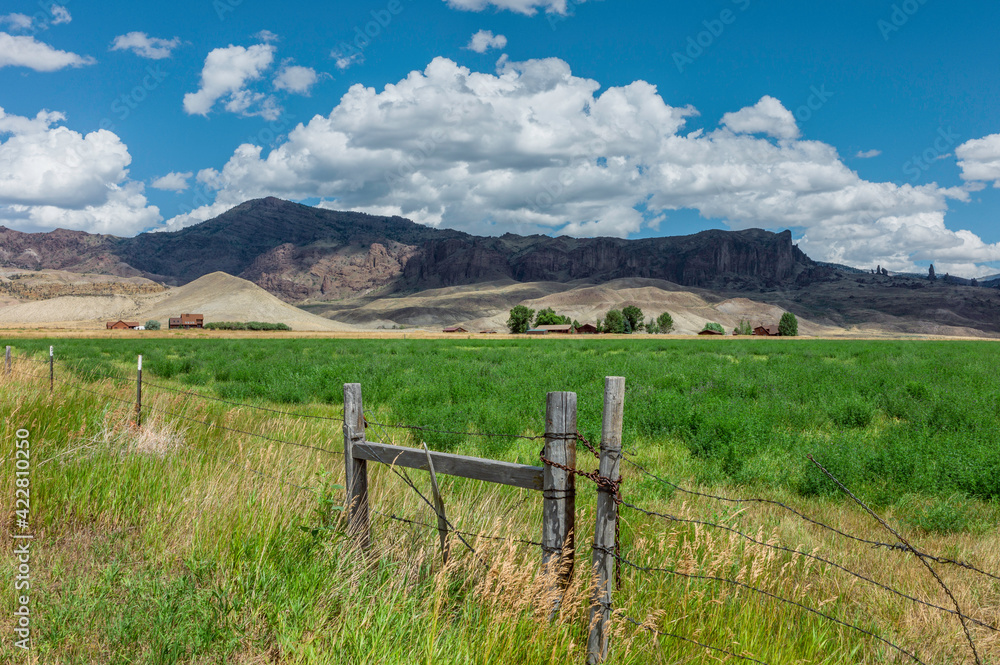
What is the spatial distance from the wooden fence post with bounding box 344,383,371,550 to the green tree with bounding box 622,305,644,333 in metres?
144

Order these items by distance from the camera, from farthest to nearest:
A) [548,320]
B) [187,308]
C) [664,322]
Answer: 1. [187,308]
2. [664,322]
3. [548,320]

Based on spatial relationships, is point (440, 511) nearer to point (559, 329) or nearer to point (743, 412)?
point (743, 412)

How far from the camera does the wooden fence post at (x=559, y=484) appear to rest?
3502 millimetres

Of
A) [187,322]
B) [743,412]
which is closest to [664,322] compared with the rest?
[187,322]

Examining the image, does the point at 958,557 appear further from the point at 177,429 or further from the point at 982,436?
the point at 177,429

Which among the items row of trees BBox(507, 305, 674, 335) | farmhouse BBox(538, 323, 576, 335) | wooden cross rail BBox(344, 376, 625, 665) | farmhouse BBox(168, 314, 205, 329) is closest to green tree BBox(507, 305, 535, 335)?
row of trees BBox(507, 305, 674, 335)

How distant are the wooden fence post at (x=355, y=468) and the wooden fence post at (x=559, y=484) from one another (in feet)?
5.43

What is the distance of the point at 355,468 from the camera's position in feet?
15.2

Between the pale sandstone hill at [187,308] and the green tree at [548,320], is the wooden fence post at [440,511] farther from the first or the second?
the pale sandstone hill at [187,308]

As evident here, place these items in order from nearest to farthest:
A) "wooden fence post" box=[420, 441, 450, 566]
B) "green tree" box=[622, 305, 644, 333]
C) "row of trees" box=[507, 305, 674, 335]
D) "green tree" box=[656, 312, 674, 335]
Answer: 1. "wooden fence post" box=[420, 441, 450, 566]
2. "row of trees" box=[507, 305, 674, 335]
3. "green tree" box=[622, 305, 644, 333]
4. "green tree" box=[656, 312, 674, 335]

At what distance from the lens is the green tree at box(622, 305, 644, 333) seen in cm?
14538

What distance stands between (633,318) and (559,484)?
146 m

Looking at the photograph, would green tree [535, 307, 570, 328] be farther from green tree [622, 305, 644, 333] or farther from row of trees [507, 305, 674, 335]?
green tree [622, 305, 644, 333]

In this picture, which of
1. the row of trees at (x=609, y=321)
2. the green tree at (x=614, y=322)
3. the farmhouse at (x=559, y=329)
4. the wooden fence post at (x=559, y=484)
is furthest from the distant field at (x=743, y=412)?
the row of trees at (x=609, y=321)
